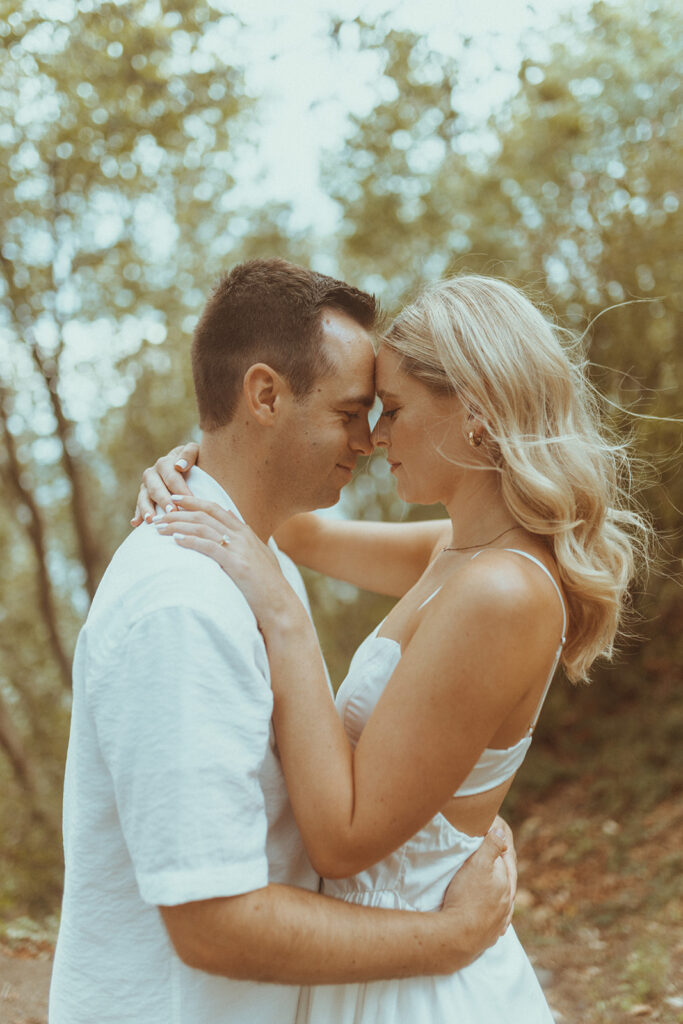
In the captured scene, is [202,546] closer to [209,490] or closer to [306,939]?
[209,490]

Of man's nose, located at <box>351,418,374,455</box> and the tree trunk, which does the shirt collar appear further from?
the tree trunk

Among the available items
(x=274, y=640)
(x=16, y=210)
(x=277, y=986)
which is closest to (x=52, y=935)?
(x=277, y=986)

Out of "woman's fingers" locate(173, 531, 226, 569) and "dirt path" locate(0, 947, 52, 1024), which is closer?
"woman's fingers" locate(173, 531, 226, 569)

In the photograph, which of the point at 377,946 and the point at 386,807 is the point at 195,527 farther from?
the point at 377,946

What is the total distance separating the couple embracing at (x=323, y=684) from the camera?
1.56 m

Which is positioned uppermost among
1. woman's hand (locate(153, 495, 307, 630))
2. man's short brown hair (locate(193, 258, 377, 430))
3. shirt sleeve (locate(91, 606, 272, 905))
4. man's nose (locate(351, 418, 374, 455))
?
man's short brown hair (locate(193, 258, 377, 430))

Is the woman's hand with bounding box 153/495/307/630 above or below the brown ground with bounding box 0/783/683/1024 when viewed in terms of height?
above

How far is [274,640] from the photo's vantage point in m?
1.78

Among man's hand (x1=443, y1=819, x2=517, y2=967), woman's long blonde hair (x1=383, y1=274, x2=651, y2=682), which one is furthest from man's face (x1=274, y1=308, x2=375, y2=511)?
man's hand (x1=443, y1=819, x2=517, y2=967)

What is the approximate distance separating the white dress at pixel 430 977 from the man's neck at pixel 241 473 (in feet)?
1.56

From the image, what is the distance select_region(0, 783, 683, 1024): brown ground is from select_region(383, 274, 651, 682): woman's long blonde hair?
276cm

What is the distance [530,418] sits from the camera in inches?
81.8

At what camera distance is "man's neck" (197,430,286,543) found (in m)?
2.18

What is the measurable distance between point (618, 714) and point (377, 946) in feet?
21.9
